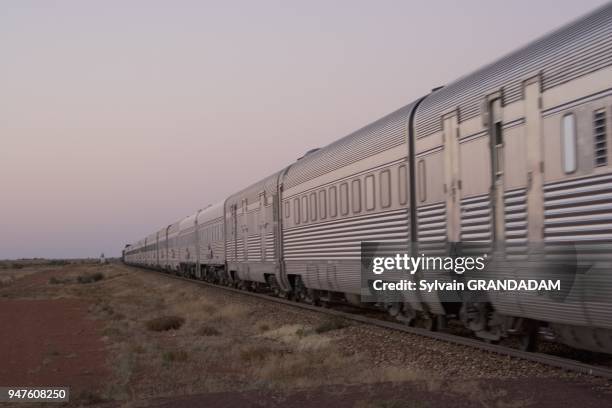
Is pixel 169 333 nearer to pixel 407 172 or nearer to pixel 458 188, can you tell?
pixel 407 172

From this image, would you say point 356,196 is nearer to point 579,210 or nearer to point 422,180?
point 422,180

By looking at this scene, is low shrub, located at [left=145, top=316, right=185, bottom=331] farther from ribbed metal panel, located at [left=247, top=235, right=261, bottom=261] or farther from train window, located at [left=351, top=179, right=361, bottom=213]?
ribbed metal panel, located at [left=247, top=235, right=261, bottom=261]

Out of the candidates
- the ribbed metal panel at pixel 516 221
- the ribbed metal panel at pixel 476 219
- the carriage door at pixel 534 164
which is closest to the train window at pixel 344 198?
the ribbed metal panel at pixel 476 219

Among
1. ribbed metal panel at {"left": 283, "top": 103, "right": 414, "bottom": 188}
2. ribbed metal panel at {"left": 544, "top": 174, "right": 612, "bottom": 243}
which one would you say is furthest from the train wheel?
ribbed metal panel at {"left": 283, "top": 103, "right": 414, "bottom": 188}

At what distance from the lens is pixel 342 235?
15.6 meters

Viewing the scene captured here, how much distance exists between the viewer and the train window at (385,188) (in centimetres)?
1321

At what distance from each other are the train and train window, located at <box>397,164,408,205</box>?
0.04 m

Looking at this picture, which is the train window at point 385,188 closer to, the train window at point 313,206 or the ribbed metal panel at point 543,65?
the ribbed metal panel at point 543,65

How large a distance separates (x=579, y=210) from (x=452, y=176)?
315 centimetres

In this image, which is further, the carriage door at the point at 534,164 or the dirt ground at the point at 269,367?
the carriage door at the point at 534,164

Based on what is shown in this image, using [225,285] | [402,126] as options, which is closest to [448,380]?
[402,126]

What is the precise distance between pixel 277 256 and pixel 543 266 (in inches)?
531

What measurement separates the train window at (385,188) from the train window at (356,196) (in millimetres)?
1193

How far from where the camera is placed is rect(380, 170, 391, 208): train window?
13.2 meters
